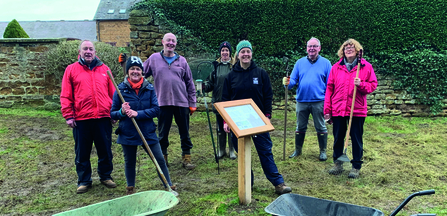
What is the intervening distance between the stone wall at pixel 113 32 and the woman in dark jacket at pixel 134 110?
32.8 metres

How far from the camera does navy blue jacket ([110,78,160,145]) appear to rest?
3666 millimetres

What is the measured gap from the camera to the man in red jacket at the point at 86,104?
3949mm

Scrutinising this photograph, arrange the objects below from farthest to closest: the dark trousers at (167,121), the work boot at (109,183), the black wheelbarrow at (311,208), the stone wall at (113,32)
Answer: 1. the stone wall at (113,32)
2. the dark trousers at (167,121)
3. the work boot at (109,183)
4. the black wheelbarrow at (311,208)

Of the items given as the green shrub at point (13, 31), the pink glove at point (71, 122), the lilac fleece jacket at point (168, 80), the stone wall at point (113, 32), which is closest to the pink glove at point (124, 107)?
the pink glove at point (71, 122)

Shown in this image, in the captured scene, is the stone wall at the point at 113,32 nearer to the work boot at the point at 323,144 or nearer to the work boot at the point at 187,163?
the work boot at the point at 187,163

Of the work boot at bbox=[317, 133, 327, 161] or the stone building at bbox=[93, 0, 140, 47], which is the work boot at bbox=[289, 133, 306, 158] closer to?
the work boot at bbox=[317, 133, 327, 161]

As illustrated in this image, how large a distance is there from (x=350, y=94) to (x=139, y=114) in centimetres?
278

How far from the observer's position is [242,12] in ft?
29.2

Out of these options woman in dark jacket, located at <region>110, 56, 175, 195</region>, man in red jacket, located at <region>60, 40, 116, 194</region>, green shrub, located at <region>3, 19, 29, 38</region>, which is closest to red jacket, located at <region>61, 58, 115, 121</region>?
man in red jacket, located at <region>60, 40, 116, 194</region>

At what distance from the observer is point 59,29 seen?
37.7 metres

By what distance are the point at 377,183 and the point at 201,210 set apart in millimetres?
2477

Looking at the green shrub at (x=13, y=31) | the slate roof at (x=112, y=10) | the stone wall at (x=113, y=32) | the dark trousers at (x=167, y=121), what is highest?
the slate roof at (x=112, y=10)

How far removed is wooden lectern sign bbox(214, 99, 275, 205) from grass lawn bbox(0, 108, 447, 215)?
0.25 meters

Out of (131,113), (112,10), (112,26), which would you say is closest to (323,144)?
(131,113)
